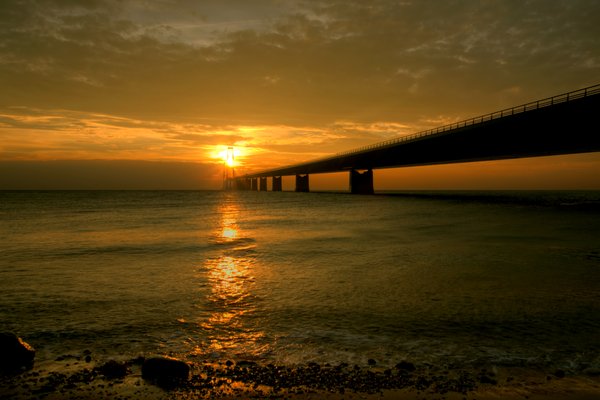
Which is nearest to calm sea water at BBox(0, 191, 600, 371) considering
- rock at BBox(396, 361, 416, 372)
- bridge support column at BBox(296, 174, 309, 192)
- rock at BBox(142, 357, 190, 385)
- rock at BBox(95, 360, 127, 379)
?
rock at BBox(396, 361, 416, 372)

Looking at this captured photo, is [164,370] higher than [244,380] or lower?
higher

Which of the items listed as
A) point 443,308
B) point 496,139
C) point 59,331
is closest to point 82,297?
point 59,331

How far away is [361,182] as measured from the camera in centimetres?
13350

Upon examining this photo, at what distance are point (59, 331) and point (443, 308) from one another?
353 inches

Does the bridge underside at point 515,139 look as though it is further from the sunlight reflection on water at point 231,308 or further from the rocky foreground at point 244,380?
the rocky foreground at point 244,380

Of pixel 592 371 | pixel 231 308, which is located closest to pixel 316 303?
pixel 231 308

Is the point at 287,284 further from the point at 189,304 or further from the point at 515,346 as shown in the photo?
the point at 515,346

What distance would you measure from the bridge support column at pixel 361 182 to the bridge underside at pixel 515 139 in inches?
1162

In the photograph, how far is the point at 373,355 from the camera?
23.4 ft

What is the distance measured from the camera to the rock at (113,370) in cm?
630

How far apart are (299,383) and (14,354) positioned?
4.81 m

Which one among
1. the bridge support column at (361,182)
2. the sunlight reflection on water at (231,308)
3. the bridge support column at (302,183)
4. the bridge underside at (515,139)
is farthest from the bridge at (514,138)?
the bridge support column at (302,183)

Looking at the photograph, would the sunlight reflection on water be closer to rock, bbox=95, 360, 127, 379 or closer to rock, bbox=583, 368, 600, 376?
rock, bbox=95, 360, 127, 379

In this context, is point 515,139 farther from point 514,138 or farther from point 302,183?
point 302,183
